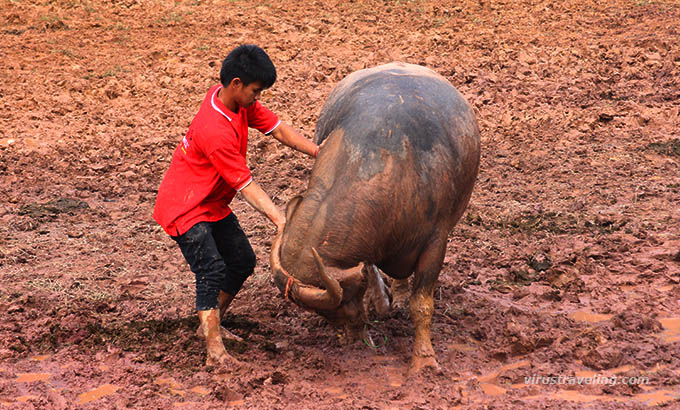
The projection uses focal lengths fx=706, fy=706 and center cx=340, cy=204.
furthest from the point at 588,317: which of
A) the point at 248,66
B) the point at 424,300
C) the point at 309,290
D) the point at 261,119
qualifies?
the point at 248,66

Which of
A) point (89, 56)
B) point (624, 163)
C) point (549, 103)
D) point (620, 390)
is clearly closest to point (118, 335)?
point (620, 390)

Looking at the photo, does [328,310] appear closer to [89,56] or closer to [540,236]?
[540,236]

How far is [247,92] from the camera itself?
434 cm

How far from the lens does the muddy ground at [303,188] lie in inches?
177

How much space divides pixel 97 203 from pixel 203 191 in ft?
14.9

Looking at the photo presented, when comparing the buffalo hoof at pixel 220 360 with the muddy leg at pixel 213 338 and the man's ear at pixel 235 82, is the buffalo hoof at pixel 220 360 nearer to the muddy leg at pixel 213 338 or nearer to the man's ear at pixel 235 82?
the muddy leg at pixel 213 338

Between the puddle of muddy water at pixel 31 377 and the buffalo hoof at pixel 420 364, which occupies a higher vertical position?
the buffalo hoof at pixel 420 364

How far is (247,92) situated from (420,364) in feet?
6.76

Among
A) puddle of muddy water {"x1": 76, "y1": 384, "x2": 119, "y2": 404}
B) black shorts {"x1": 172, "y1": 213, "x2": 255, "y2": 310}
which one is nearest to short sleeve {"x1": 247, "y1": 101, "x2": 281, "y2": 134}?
black shorts {"x1": 172, "y1": 213, "x2": 255, "y2": 310}

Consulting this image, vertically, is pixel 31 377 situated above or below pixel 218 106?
below

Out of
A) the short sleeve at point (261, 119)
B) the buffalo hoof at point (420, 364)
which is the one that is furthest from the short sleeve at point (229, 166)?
the buffalo hoof at point (420, 364)

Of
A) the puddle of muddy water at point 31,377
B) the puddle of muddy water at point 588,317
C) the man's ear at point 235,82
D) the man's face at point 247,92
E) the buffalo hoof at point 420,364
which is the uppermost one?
the man's ear at point 235,82

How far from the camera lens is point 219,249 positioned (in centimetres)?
496

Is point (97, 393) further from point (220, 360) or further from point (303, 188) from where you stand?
point (303, 188)
